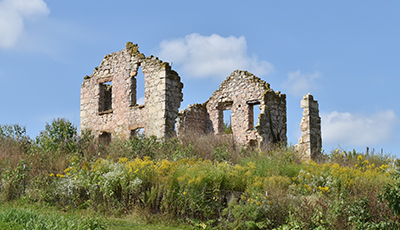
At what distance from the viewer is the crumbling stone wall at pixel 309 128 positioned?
55.4 ft

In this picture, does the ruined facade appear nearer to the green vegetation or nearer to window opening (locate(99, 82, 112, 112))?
window opening (locate(99, 82, 112, 112))

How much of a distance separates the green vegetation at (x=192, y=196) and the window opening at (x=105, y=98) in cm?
750

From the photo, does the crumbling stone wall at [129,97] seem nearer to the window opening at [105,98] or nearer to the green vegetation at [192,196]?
the window opening at [105,98]

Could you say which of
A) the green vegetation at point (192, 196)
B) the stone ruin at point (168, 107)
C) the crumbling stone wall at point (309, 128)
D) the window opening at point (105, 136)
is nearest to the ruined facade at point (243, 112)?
the stone ruin at point (168, 107)

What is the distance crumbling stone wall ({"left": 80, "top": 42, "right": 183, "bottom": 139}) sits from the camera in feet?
52.4

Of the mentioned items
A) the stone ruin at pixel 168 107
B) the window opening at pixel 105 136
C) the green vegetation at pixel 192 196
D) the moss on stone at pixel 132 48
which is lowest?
the green vegetation at pixel 192 196

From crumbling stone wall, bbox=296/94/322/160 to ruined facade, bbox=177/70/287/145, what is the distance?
122 inches

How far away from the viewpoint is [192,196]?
834cm

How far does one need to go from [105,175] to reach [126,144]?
507 centimetres

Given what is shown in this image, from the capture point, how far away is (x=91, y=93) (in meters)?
19.4

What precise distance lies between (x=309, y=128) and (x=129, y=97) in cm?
808

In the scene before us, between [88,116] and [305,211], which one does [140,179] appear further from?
[88,116]

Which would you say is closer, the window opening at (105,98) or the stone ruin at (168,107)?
the stone ruin at (168,107)

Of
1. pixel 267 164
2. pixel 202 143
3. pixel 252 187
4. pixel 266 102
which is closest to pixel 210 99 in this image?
pixel 266 102
